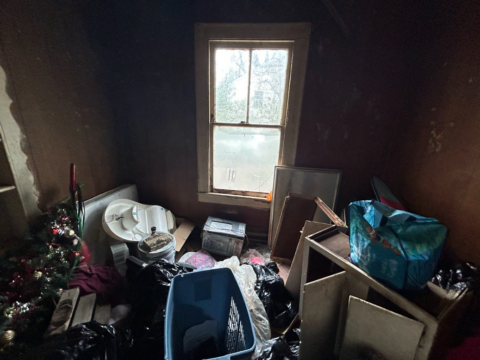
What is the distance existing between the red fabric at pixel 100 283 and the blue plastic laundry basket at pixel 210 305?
0.56 metres

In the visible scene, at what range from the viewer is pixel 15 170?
4.59 feet

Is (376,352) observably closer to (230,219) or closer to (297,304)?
(297,304)

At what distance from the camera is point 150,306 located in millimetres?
1388

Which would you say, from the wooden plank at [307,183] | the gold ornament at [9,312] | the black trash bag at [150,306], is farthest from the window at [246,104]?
the gold ornament at [9,312]

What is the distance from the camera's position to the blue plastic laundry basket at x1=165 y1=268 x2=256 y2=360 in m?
1.19

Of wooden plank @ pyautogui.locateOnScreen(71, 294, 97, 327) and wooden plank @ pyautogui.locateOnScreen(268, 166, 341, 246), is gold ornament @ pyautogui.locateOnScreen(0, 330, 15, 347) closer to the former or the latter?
wooden plank @ pyautogui.locateOnScreen(71, 294, 97, 327)

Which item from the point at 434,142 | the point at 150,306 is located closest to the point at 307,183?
the point at 434,142

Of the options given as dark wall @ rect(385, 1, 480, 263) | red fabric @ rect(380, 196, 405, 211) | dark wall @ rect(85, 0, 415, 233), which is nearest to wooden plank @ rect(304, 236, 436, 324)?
dark wall @ rect(385, 1, 480, 263)

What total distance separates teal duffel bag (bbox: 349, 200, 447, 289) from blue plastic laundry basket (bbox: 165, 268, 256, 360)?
2.20 feet

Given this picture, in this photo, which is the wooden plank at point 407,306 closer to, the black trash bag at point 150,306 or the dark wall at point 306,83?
the black trash bag at point 150,306

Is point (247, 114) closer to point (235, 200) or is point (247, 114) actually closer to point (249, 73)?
point (249, 73)

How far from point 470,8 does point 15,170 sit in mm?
2762

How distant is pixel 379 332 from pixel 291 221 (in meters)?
1.07

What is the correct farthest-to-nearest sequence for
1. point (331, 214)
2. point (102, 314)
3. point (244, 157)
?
1. point (244, 157)
2. point (331, 214)
3. point (102, 314)
